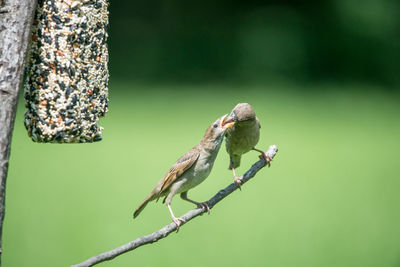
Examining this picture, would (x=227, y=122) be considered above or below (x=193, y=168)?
above

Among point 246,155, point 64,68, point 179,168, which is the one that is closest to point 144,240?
point 179,168

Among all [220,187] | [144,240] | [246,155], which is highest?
[144,240]

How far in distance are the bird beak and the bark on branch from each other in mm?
1457

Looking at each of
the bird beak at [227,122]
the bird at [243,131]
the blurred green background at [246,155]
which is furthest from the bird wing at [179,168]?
the blurred green background at [246,155]

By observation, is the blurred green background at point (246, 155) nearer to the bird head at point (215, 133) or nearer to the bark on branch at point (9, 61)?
the bird head at point (215, 133)

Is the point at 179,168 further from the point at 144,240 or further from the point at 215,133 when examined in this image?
the point at 144,240

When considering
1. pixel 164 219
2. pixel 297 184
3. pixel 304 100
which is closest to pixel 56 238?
pixel 164 219

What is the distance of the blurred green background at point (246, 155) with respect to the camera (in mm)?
7539

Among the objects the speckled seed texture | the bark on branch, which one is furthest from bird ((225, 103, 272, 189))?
the bark on branch

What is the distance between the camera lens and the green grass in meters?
7.34

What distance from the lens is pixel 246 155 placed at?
10117 millimetres

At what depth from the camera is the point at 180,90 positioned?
45.6 ft

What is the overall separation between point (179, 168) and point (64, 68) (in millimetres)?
948

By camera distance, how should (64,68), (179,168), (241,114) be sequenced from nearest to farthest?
(64,68) < (179,168) < (241,114)
